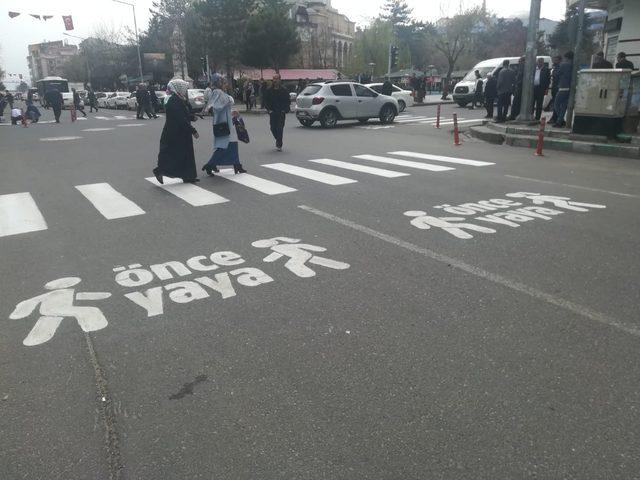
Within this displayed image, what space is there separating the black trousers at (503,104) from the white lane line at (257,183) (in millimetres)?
10503

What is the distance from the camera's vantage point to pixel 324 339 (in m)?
3.56

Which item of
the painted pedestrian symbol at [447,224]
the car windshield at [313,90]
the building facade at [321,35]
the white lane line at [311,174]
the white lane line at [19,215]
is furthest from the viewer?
the building facade at [321,35]

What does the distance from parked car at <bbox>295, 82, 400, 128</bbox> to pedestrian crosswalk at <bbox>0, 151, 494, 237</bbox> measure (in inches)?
322

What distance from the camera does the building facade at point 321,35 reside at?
7588 centimetres

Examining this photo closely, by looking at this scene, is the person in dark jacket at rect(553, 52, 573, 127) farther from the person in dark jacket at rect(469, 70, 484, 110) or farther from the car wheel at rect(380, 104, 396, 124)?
the person in dark jacket at rect(469, 70, 484, 110)

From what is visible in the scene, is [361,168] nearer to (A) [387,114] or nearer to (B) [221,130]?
(B) [221,130]

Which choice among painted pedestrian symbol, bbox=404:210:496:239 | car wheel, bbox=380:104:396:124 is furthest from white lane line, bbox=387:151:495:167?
car wheel, bbox=380:104:396:124

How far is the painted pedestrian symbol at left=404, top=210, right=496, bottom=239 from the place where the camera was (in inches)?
230

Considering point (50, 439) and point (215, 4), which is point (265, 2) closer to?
point (215, 4)

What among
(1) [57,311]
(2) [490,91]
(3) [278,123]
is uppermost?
(2) [490,91]

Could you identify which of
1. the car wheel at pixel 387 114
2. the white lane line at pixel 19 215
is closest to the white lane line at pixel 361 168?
the white lane line at pixel 19 215

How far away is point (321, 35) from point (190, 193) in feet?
252

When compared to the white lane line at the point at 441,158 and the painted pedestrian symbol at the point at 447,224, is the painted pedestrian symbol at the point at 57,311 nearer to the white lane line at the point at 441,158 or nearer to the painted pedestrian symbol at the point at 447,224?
the painted pedestrian symbol at the point at 447,224

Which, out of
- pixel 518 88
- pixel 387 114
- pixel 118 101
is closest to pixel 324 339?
pixel 518 88
